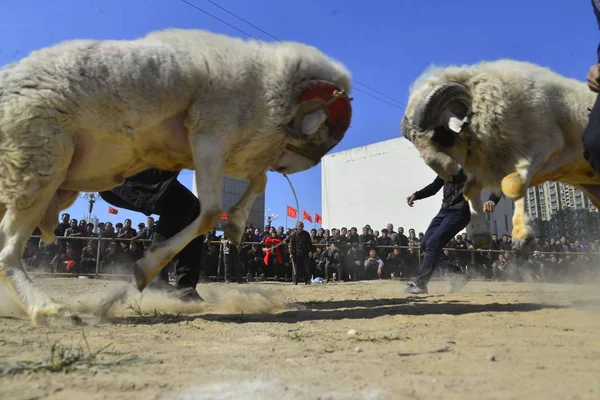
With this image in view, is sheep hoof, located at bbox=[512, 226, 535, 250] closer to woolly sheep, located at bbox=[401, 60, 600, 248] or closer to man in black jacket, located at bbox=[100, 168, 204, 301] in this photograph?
woolly sheep, located at bbox=[401, 60, 600, 248]

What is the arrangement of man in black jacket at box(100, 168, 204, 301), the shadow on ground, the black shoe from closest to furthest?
1. the shadow on ground
2. the black shoe
3. man in black jacket at box(100, 168, 204, 301)

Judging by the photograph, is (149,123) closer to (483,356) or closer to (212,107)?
(212,107)

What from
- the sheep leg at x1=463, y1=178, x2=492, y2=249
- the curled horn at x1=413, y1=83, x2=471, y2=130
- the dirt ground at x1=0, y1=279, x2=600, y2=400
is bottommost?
the dirt ground at x1=0, y1=279, x2=600, y2=400

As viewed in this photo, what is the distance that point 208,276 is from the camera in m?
12.9

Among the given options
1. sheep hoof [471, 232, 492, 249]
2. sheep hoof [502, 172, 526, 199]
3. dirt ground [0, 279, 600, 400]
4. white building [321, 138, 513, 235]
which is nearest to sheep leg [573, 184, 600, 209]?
sheep hoof [471, 232, 492, 249]

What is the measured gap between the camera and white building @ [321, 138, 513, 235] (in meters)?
23.7

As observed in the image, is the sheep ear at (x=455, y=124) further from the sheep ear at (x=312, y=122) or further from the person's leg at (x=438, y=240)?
the sheep ear at (x=312, y=122)

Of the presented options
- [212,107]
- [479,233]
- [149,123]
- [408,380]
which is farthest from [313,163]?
[408,380]

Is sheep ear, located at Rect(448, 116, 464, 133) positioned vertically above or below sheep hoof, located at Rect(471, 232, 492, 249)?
above

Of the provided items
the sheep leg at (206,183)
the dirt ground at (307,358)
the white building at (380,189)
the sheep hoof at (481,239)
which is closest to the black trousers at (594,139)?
the dirt ground at (307,358)

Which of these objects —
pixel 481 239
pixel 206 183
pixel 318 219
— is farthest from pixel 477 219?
pixel 318 219

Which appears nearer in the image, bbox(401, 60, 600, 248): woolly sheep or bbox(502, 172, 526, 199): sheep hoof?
bbox(502, 172, 526, 199): sheep hoof

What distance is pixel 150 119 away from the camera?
407 centimetres

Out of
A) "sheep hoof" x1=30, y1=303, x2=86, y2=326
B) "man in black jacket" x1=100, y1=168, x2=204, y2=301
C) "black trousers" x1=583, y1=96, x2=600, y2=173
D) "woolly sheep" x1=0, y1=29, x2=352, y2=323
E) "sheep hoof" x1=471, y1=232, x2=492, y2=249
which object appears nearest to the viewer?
"black trousers" x1=583, y1=96, x2=600, y2=173
